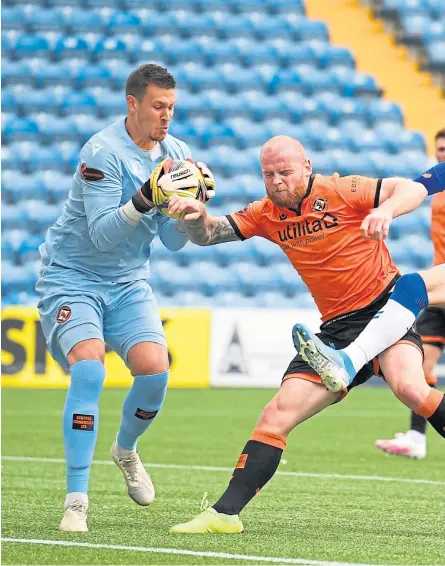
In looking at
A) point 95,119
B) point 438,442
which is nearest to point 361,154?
point 95,119

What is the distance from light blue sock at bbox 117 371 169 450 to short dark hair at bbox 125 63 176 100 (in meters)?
Result: 1.34

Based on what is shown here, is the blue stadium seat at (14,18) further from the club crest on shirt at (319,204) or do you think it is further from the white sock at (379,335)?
the white sock at (379,335)

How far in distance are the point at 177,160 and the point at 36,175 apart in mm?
12008

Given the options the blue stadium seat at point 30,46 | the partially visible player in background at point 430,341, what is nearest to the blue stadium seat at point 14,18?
the blue stadium seat at point 30,46

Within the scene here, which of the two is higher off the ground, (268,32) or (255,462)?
(268,32)

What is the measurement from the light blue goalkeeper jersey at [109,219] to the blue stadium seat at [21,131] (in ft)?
38.6

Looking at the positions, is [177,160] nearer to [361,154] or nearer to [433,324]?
[433,324]

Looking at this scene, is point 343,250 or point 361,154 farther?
point 361,154

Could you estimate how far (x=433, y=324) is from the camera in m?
8.88

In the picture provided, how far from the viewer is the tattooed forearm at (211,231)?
5.43 metres

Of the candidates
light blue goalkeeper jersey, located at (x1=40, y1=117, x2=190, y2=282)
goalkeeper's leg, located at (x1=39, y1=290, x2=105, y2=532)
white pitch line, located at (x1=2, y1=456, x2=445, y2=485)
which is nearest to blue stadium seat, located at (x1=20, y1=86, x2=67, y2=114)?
white pitch line, located at (x1=2, y1=456, x2=445, y2=485)

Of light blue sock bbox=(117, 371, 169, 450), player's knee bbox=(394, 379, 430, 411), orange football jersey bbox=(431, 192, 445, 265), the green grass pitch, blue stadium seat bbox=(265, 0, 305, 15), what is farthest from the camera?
blue stadium seat bbox=(265, 0, 305, 15)

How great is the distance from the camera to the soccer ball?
5176 mm

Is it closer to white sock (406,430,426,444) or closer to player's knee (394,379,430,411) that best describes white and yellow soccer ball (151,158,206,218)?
player's knee (394,379,430,411)
